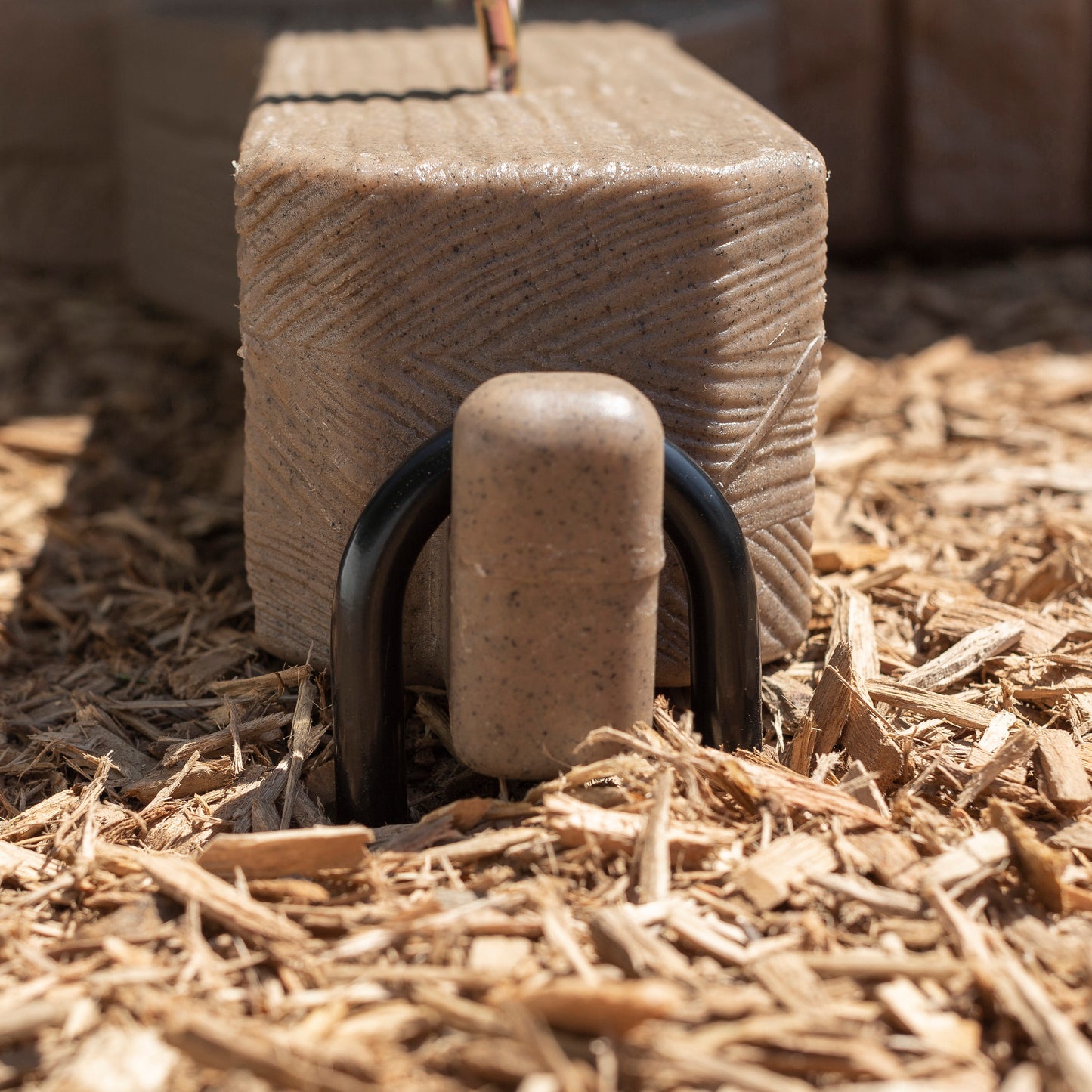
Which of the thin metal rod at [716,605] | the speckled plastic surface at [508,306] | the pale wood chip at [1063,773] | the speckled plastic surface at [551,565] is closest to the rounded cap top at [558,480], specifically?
the speckled plastic surface at [551,565]

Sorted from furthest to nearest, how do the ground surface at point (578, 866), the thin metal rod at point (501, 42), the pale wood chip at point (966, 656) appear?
the thin metal rod at point (501, 42) → the pale wood chip at point (966, 656) → the ground surface at point (578, 866)

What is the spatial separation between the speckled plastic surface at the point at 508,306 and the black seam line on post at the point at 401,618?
16cm

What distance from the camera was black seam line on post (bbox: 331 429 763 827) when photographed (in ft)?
5.61

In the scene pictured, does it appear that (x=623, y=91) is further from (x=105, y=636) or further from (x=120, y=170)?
(x=120, y=170)

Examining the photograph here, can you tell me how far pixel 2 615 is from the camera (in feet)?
8.33

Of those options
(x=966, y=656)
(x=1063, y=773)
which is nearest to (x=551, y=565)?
(x=1063, y=773)

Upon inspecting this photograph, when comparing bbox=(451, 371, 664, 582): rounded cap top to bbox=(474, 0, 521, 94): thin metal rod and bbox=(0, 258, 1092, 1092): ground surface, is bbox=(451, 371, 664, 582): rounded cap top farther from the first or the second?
bbox=(474, 0, 521, 94): thin metal rod

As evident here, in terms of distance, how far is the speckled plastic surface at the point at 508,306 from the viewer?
1.84 metres

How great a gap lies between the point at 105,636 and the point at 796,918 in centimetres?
146

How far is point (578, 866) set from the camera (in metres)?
1.62

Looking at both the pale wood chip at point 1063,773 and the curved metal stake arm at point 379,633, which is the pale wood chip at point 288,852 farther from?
the pale wood chip at point 1063,773

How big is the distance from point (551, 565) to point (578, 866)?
0.37 m

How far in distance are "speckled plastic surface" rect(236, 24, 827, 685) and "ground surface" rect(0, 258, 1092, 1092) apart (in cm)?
22

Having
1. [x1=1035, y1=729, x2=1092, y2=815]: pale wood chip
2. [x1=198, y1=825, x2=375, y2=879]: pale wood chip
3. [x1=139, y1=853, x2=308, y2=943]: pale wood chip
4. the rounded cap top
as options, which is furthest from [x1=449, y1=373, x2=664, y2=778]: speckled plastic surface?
[x1=1035, y1=729, x2=1092, y2=815]: pale wood chip
